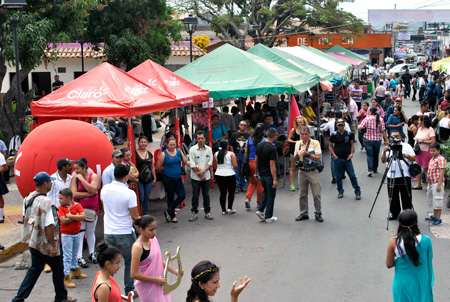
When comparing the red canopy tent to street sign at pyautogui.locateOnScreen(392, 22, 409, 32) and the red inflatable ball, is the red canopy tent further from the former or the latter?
street sign at pyautogui.locateOnScreen(392, 22, 409, 32)

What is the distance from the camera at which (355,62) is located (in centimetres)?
3356

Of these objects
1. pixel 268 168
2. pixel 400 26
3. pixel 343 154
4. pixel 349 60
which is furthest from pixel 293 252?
pixel 400 26

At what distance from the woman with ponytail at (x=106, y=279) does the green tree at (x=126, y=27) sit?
729 inches

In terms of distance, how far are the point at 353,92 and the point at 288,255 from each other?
1794cm

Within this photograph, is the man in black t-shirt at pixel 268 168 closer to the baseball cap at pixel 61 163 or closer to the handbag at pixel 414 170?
the handbag at pixel 414 170

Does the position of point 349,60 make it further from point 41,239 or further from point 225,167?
point 41,239

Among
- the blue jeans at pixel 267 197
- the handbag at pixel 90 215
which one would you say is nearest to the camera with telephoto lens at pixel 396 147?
the blue jeans at pixel 267 197

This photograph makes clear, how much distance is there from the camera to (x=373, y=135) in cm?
1452

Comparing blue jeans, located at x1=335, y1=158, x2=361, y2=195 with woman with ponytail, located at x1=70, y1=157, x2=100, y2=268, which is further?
blue jeans, located at x1=335, y1=158, x2=361, y2=195

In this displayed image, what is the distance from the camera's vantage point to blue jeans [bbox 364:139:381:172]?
48.0ft

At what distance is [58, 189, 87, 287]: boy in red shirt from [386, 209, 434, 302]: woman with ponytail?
14.1 ft

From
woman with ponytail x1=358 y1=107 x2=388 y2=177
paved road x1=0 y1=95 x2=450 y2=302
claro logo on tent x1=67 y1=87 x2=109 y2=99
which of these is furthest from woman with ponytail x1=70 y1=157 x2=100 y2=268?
woman with ponytail x1=358 y1=107 x2=388 y2=177

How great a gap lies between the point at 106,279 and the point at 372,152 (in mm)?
10854

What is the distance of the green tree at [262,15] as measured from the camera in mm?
39312
